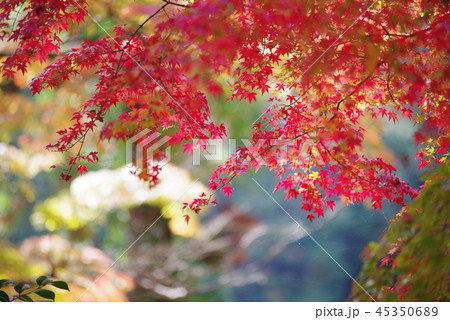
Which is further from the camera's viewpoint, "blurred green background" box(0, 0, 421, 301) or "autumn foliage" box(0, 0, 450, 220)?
"blurred green background" box(0, 0, 421, 301)

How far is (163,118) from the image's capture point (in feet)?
5.97

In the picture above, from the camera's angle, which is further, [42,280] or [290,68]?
[290,68]

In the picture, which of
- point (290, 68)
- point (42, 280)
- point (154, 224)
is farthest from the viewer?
point (154, 224)

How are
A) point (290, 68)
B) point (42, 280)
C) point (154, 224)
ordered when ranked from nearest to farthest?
point (42, 280), point (290, 68), point (154, 224)

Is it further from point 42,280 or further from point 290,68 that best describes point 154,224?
point 42,280

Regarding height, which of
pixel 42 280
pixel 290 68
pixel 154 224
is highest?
pixel 154 224

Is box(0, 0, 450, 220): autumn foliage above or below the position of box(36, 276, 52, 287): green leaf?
above

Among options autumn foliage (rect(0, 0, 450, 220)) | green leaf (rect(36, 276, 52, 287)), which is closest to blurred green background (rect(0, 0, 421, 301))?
autumn foliage (rect(0, 0, 450, 220))

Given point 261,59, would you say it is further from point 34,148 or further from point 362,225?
point 34,148

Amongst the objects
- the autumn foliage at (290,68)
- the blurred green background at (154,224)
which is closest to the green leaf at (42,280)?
the autumn foliage at (290,68)

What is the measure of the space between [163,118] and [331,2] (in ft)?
3.06

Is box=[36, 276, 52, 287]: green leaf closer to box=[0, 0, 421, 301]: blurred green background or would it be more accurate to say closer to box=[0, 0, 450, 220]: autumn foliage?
box=[0, 0, 450, 220]: autumn foliage

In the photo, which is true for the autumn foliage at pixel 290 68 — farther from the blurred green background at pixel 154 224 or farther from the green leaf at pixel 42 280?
the blurred green background at pixel 154 224

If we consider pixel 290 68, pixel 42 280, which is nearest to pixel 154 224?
pixel 290 68
